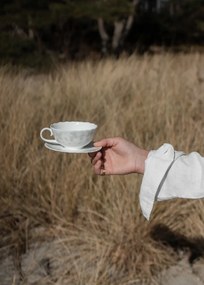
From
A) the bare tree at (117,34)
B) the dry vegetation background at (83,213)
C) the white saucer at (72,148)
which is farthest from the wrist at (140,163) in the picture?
the bare tree at (117,34)

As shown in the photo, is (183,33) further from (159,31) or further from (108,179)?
(108,179)

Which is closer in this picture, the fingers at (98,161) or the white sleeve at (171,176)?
the white sleeve at (171,176)

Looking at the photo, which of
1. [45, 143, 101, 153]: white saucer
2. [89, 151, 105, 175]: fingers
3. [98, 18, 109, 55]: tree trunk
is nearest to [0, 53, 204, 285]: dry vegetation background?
[89, 151, 105, 175]: fingers

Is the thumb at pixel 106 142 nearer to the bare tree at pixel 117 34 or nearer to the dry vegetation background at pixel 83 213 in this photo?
the dry vegetation background at pixel 83 213

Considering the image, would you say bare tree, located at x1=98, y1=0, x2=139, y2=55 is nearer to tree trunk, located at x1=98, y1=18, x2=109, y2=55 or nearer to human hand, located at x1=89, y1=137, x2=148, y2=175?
tree trunk, located at x1=98, y1=18, x2=109, y2=55

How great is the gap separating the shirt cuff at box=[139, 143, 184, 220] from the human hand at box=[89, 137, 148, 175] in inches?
2.4

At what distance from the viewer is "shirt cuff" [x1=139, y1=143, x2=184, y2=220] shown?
52.6 inches

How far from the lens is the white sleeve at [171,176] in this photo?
131 cm

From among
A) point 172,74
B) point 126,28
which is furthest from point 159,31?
point 172,74

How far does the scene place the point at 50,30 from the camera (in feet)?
26.6

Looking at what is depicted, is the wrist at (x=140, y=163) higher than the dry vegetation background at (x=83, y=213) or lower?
higher

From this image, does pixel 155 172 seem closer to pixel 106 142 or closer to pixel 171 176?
pixel 171 176

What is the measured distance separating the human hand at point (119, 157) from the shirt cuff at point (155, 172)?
0.20ft

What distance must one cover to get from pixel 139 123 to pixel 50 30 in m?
5.21
